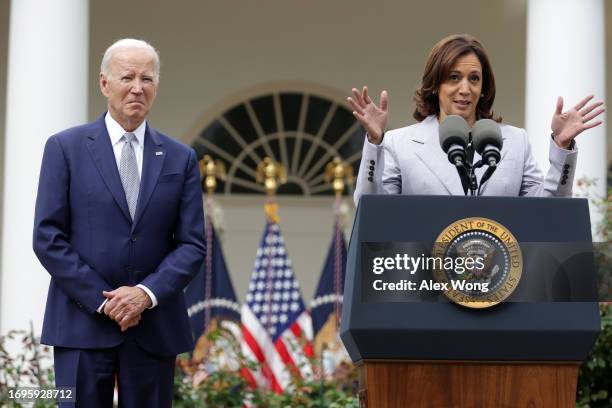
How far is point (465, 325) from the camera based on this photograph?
313 cm

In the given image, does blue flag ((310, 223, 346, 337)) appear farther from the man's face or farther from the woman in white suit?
the man's face

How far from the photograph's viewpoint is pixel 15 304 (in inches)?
351

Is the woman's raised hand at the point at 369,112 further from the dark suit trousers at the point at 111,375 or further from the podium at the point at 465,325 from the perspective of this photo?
the dark suit trousers at the point at 111,375

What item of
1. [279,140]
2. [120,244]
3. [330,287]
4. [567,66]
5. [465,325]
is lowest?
[465,325]

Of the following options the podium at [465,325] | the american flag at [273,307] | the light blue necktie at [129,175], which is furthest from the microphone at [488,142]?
the american flag at [273,307]

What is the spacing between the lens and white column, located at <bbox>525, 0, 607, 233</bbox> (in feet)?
31.0

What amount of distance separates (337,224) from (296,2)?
155 inches

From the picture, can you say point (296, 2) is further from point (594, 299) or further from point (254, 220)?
point (594, 299)

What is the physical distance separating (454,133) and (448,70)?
0.57 metres

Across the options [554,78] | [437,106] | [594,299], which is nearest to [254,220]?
[554,78]

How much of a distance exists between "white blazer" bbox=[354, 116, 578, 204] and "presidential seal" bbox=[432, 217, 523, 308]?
63cm

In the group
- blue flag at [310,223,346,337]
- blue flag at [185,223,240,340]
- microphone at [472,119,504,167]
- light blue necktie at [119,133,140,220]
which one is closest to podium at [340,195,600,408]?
microphone at [472,119,504,167]

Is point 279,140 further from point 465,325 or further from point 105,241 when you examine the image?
point 465,325

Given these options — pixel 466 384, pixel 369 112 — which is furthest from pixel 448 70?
pixel 466 384
